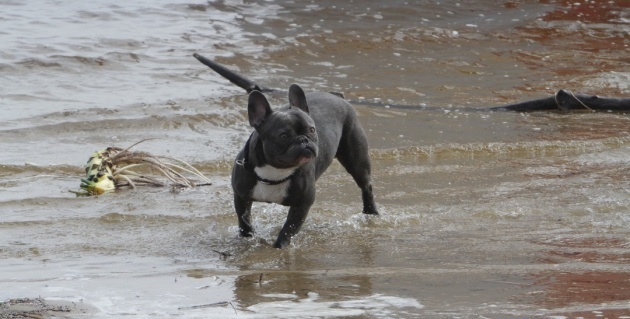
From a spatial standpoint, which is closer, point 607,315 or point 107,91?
point 607,315

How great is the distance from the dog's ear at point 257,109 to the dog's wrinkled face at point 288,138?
0.04 meters

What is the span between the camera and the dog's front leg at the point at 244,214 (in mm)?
7283

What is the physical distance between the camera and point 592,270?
21.6 ft

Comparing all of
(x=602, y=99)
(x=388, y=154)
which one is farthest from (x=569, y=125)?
(x=388, y=154)

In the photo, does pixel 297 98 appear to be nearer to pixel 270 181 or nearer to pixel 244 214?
pixel 270 181

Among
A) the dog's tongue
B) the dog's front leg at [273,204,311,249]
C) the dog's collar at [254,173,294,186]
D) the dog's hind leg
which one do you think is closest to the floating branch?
the dog's hind leg

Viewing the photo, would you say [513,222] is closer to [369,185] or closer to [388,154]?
[369,185]

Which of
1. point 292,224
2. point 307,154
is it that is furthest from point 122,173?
point 307,154

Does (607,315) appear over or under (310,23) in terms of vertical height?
over

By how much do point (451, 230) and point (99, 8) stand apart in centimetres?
1170

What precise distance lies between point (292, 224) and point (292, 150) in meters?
0.87

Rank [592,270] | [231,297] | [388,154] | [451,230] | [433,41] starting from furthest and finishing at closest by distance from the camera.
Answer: [433,41], [388,154], [451,230], [592,270], [231,297]

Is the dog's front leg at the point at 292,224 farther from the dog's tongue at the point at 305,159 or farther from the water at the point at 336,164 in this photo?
the dog's tongue at the point at 305,159

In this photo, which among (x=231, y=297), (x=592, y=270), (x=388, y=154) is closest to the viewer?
(x=231, y=297)
